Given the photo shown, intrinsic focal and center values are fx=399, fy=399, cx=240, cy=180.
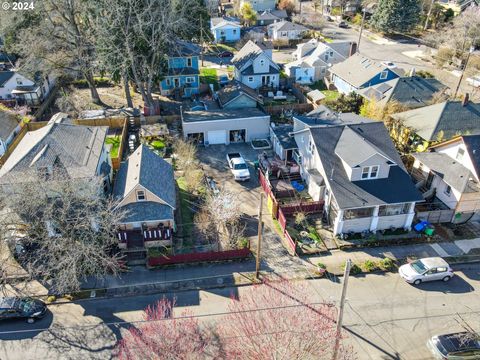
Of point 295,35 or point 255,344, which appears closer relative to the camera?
point 255,344

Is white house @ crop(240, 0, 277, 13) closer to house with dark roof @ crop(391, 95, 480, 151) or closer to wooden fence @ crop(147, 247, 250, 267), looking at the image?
house with dark roof @ crop(391, 95, 480, 151)

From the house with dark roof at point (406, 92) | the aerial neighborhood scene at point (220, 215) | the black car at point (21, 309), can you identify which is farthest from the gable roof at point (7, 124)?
the house with dark roof at point (406, 92)

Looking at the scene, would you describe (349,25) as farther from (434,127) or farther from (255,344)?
(255,344)

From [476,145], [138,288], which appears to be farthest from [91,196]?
[476,145]

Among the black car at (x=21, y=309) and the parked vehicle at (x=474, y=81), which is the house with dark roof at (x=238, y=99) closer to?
the black car at (x=21, y=309)

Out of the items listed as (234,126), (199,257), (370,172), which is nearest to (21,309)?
(199,257)

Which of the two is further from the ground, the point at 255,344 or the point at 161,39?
the point at 161,39

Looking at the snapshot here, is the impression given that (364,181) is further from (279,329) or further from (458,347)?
(279,329)

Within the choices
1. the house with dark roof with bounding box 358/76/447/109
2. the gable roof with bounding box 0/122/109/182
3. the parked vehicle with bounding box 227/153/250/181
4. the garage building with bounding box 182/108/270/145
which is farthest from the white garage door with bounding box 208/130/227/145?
the house with dark roof with bounding box 358/76/447/109
